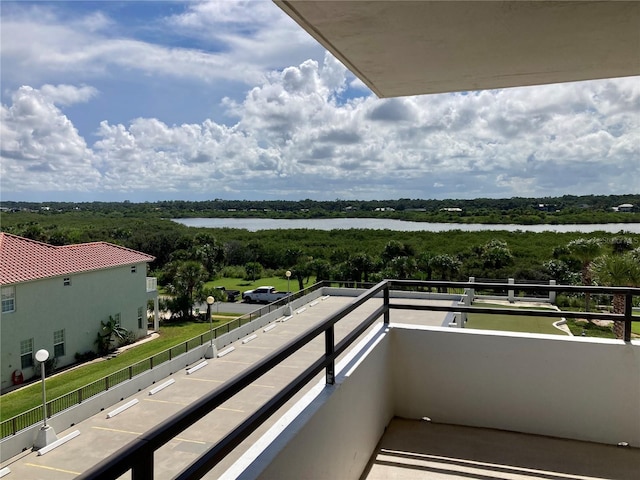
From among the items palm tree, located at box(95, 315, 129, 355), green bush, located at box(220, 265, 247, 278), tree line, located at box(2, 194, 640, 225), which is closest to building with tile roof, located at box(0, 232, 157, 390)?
palm tree, located at box(95, 315, 129, 355)

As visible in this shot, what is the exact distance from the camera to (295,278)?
48.8 meters

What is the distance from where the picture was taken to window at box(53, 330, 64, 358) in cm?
2733

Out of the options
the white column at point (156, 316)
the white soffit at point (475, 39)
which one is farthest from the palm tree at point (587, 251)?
the white column at point (156, 316)

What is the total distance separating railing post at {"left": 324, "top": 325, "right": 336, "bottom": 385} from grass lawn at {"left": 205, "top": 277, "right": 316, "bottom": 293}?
42.7 meters

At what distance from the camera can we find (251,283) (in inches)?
1946

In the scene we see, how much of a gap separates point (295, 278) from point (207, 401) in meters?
48.1

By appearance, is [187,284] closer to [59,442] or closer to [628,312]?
[59,442]

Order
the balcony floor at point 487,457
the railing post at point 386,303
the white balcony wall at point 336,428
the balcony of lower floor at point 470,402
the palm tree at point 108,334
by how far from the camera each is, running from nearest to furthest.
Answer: the white balcony wall at point 336,428
the balcony of lower floor at point 470,402
the balcony floor at point 487,457
the railing post at point 386,303
the palm tree at point 108,334

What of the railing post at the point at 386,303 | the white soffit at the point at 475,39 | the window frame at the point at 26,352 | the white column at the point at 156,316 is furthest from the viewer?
the white column at the point at 156,316

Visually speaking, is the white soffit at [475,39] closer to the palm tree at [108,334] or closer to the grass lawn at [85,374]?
the grass lawn at [85,374]

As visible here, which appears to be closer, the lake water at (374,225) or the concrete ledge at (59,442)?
the concrete ledge at (59,442)

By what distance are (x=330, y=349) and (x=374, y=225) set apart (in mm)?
55503

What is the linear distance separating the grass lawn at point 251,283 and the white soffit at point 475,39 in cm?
4224

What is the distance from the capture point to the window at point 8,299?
2430cm
